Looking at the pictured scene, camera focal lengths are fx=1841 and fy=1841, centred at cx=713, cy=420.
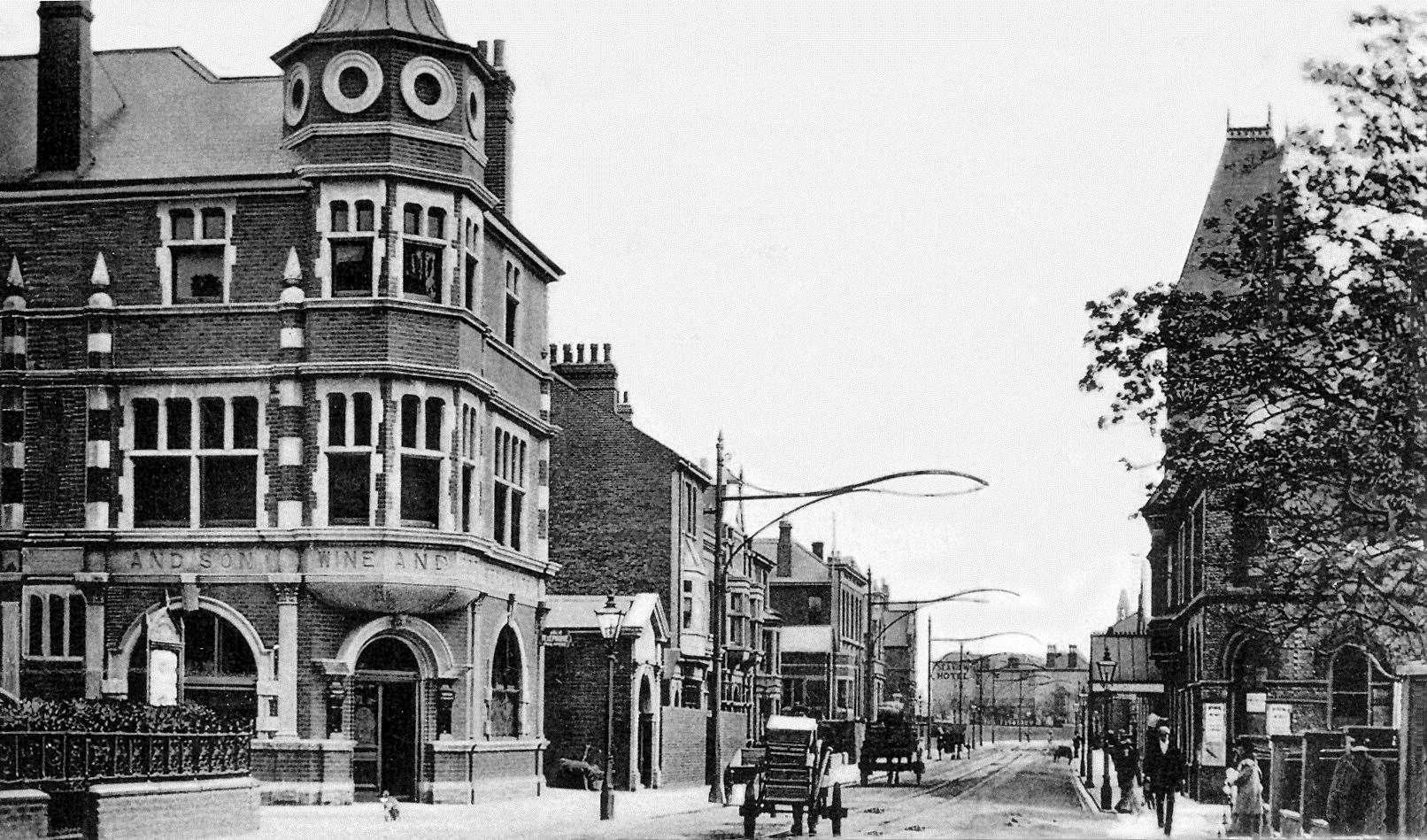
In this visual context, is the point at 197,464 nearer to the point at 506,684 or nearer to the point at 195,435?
the point at 195,435

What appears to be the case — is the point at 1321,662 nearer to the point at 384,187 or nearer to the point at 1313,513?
the point at 1313,513

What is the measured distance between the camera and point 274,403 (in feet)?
110

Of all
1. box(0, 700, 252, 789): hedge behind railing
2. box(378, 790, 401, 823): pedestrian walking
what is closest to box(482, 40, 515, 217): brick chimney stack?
box(378, 790, 401, 823): pedestrian walking

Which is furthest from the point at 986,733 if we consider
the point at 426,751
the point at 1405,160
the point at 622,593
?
the point at 1405,160

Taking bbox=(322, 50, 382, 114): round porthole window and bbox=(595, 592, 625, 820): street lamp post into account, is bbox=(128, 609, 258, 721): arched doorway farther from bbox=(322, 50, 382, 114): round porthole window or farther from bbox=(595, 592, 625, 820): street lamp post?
bbox=(322, 50, 382, 114): round porthole window

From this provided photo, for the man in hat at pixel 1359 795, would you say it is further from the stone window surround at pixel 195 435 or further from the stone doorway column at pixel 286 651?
the stone window surround at pixel 195 435

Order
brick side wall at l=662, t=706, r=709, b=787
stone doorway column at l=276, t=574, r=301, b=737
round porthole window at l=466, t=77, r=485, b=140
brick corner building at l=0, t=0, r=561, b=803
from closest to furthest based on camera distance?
stone doorway column at l=276, t=574, r=301, b=737 < brick corner building at l=0, t=0, r=561, b=803 < round porthole window at l=466, t=77, r=485, b=140 < brick side wall at l=662, t=706, r=709, b=787

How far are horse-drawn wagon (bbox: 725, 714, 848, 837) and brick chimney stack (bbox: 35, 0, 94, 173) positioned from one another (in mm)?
17824

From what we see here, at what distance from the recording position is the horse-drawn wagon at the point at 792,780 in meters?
27.0

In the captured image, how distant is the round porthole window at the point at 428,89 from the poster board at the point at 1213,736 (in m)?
23.4

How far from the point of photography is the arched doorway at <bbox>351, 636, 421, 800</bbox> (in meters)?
33.5

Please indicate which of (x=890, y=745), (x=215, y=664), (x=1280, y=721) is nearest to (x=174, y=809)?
(x=215, y=664)

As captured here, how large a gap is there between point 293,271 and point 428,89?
415 centimetres

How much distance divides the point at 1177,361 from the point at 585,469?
31.5 meters
